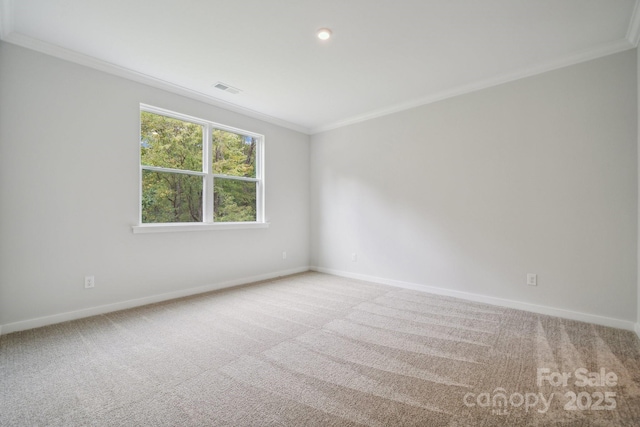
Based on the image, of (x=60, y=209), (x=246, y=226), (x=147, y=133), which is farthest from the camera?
(x=246, y=226)

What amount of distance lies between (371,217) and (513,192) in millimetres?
1875

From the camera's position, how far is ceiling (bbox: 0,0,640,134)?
7.17ft

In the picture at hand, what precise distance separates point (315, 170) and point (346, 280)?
203 centimetres

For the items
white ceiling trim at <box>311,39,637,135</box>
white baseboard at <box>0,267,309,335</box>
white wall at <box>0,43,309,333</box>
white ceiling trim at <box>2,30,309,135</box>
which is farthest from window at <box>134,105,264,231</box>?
white ceiling trim at <box>311,39,637,135</box>

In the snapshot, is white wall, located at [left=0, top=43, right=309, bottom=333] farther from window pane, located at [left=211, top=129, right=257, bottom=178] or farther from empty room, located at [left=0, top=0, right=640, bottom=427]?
window pane, located at [left=211, top=129, right=257, bottom=178]

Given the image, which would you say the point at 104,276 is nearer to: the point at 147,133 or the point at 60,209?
the point at 60,209

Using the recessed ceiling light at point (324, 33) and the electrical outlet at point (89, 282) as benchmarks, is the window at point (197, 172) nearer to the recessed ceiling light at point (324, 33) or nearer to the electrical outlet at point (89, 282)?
the electrical outlet at point (89, 282)

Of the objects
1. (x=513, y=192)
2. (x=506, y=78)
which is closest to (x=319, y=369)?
(x=513, y=192)

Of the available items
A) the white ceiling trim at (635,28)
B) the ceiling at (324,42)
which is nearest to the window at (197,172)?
the ceiling at (324,42)

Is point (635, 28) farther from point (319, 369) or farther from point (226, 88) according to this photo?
point (226, 88)

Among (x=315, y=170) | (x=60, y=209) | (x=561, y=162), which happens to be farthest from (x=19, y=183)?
(x=561, y=162)

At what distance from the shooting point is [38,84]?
2.66m

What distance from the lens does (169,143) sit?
11.9ft

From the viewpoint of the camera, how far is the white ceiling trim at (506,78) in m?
2.66
